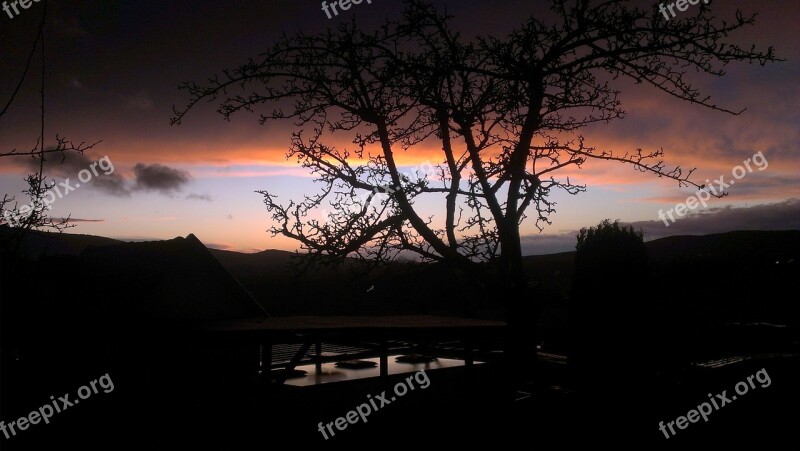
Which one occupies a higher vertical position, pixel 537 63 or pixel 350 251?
pixel 537 63

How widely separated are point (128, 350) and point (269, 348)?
1.40 metres

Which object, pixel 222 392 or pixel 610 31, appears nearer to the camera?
pixel 610 31

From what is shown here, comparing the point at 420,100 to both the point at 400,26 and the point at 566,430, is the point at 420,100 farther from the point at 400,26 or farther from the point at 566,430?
the point at 566,430

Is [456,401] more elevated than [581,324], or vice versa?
[581,324]

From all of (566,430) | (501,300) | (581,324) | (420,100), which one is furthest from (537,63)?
(566,430)

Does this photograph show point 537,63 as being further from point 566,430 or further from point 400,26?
point 566,430

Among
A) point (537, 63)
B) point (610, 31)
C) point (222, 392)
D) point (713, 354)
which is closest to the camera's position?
point (610, 31)

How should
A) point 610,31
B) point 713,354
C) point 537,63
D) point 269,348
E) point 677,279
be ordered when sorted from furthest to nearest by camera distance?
1. point 677,279
2. point 713,354
3. point 269,348
4. point 537,63
5. point 610,31

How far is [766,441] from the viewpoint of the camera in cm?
765

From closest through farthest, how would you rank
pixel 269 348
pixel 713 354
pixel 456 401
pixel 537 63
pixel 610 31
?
pixel 610 31 → pixel 537 63 → pixel 269 348 → pixel 456 401 → pixel 713 354

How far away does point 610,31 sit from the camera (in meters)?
5.11

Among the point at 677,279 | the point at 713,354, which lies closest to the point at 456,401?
the point at 713,354

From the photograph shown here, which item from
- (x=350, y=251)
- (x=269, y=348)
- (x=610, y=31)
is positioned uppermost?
(x=610, y=31)

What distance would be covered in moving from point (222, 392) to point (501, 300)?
4.08 meters
